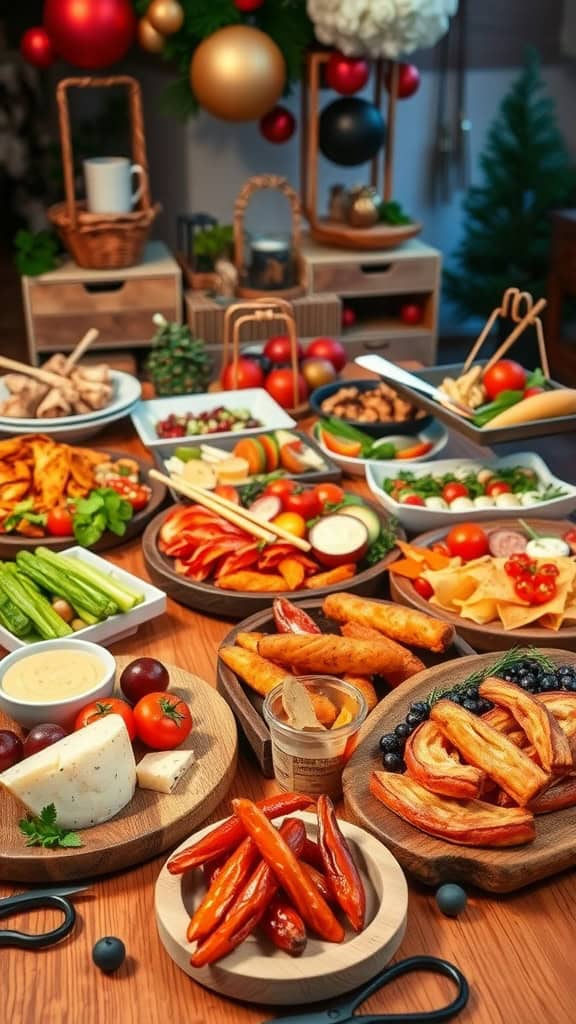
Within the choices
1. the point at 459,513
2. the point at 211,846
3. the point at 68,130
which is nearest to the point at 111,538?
the point at 459,513

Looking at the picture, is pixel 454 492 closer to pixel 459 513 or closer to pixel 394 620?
pixel 459 513

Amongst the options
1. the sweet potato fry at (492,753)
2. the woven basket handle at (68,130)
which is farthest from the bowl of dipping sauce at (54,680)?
the woven basket handle at (68,130)

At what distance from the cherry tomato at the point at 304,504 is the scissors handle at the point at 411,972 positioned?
1.03m

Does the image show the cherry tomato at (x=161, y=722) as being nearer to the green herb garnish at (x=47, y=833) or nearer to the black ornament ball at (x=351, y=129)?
the green herb garnish at (x=47, y=833)

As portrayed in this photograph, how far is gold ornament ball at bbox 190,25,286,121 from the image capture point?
165 inches

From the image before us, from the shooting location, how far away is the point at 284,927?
1192 millimetres

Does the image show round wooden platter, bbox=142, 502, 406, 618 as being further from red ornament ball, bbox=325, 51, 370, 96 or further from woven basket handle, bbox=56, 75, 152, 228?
red ornament ball, bbox=325, 51, 370, 96

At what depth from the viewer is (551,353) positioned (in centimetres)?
591

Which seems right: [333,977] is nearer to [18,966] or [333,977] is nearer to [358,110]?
[18,966]

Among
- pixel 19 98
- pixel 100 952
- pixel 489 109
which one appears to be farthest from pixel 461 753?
pixel 489 109

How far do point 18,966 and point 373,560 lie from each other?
102 centimetres

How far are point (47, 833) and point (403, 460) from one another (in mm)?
1438

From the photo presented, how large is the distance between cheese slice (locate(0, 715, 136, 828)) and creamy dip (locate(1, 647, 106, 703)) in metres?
0.14

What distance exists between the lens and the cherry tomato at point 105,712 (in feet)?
4.86
